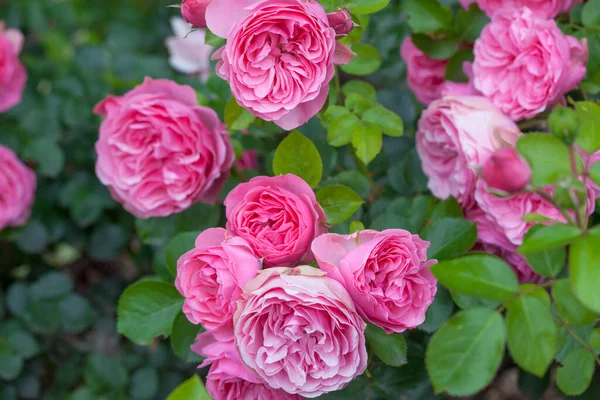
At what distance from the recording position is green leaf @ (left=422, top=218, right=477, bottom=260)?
2.79ft

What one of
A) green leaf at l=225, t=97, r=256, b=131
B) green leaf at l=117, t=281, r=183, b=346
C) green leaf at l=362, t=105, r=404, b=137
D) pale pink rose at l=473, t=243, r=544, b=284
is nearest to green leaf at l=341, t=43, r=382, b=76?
green leaf at l=362, t=105, r=404, b=137

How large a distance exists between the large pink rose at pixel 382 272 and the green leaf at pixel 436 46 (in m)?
0.44

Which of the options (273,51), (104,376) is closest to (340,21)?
(273,51)

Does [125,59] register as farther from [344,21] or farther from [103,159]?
[344,21]

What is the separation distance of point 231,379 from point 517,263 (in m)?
0.43

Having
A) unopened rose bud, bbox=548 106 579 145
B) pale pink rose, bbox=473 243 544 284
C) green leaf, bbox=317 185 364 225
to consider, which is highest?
unopened rose bud, bbox=548 106 579 145

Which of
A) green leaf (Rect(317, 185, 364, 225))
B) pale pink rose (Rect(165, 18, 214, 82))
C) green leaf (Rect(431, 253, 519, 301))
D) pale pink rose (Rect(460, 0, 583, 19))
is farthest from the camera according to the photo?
pale pink rose (Rect(165, 18, 214, 82))

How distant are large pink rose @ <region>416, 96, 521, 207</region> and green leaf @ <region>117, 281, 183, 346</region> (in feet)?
1.41

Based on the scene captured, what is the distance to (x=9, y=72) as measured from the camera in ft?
4.36

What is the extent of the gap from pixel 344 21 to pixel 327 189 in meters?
0.22

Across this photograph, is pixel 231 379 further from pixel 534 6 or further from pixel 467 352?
pixel 534 6

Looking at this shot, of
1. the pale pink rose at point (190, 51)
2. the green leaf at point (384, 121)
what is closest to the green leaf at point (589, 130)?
the green leaf at point (384, 121)

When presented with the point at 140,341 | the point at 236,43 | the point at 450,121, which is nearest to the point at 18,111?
the point at 140,341

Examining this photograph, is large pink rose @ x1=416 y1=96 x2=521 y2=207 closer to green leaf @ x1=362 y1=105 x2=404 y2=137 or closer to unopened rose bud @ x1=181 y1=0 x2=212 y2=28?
green leaf @ x1=362 y1=105 x2=404 y2=137
